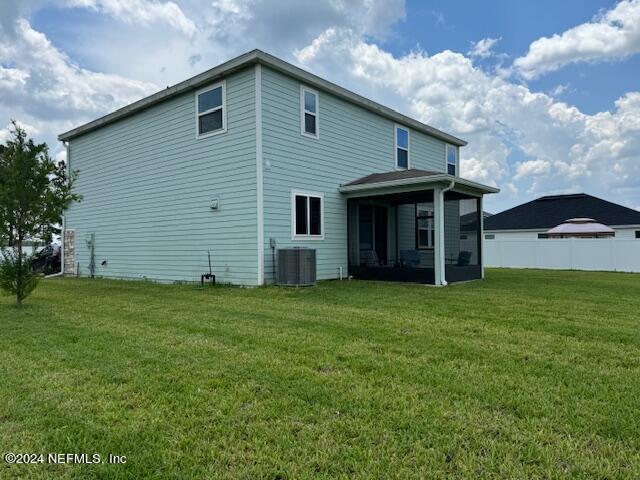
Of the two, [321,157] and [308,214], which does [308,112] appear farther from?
[308,214]

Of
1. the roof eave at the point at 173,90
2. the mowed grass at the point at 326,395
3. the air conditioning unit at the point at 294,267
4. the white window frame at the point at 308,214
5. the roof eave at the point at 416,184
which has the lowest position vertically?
the mowed grass at the point at 326,395

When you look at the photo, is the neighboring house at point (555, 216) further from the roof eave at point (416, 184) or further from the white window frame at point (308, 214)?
Result: the white window frame at point (308, 214)

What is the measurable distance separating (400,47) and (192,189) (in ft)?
28.5

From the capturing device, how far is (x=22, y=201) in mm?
7672

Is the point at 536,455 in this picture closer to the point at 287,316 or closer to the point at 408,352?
the point at 408,352

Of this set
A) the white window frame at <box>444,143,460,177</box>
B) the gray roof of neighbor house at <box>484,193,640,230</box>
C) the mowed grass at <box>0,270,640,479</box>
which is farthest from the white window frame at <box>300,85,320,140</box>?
the gray roof of neighbor house at <box>484,193,640,230</box>

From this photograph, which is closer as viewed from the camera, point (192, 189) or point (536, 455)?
point (536, 455)

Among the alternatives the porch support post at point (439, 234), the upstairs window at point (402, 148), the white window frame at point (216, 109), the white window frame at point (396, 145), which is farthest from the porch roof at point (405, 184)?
the white window frame at point (216, 109)

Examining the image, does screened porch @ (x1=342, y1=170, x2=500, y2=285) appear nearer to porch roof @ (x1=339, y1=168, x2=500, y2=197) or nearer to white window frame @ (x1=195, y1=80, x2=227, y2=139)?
porch roof @ (x1=339, y1=168, x2=500, y2=197)

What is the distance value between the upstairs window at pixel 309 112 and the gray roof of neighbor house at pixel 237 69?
24cm

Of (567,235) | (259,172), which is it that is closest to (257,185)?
(259,172)

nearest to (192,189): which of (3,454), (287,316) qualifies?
(287,316)

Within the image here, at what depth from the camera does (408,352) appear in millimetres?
4246

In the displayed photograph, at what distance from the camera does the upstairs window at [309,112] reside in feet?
36.1
